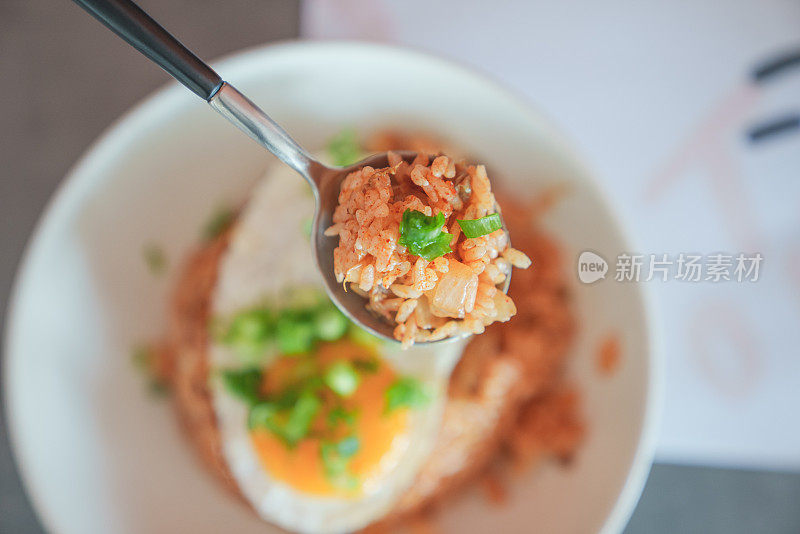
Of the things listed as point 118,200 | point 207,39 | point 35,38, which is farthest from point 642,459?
point 35,38

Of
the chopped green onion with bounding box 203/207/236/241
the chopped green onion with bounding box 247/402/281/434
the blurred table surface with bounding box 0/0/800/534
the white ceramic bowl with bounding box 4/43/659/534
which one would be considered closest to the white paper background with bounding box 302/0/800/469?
the blurred table surface with bounding box 0/0/800/534

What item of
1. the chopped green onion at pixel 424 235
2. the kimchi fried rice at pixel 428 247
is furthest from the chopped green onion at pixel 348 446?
the chopped green onion at pixel 424 235

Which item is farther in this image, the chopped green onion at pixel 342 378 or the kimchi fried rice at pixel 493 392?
the kimchi fried rice at pixel 493 392

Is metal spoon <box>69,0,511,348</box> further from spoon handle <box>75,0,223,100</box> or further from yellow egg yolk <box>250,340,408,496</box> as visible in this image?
yellow egg yolk <box>250,340,408,496</box>

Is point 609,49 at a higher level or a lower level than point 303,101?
lower

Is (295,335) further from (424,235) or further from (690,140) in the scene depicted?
(690,140)

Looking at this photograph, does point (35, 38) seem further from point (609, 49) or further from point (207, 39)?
point (609, 49)

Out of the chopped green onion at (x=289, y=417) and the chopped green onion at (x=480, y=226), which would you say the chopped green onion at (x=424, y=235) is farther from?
the chopped green onion at (x=289, y=417)
